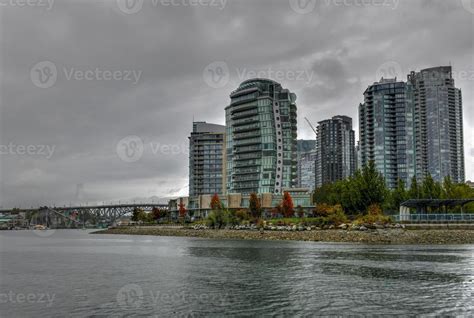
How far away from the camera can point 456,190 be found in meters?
136

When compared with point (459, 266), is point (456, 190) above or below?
above

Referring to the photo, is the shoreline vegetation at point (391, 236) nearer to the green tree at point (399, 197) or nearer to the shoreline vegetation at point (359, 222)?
the shoreline vegetation at point (359, 222)

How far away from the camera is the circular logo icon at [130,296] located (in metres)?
33.5

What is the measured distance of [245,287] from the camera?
40656mm

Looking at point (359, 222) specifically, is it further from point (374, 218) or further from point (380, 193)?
point (380, 193)

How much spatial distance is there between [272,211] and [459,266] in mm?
145413

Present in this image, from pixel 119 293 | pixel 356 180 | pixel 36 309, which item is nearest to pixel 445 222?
pixel 356 180

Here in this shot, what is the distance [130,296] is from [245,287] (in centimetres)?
989

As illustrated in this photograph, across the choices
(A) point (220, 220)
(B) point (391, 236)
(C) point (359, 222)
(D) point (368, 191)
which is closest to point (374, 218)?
(C) point (359, 222)

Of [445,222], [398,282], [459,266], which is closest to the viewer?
[398,282]

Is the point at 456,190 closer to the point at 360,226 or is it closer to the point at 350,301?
the point at 360,226

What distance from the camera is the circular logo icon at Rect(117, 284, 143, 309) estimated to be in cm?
3347

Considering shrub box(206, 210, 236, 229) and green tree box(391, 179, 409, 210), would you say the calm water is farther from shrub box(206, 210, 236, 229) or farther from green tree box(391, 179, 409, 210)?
shrub box(206, 210, 236, 229)

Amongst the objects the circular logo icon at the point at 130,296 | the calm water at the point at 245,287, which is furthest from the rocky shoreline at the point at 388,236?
the circular logo icon at the point at 130,296
